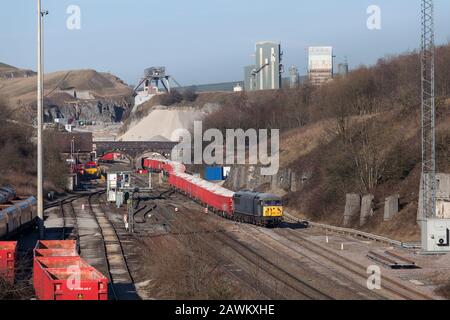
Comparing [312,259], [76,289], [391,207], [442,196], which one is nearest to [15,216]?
[312,259]

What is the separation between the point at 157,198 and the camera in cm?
7369

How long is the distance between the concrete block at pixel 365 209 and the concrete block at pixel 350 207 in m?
1.50

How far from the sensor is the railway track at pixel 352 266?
26.2 metres

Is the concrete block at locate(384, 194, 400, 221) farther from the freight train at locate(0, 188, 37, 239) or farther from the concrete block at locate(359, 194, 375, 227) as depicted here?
the freight train at locate(0, 188, 37, 239)

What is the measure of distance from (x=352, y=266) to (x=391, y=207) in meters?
13.3

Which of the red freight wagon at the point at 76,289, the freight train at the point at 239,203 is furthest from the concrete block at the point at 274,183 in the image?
the red freight wagon at the point at 76,289

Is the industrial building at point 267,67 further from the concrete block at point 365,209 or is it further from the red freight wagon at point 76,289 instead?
the red freight wagon at point 76,289

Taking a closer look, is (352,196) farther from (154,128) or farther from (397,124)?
(154,128)

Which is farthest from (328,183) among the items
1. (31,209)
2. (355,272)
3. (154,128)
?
(154,128)

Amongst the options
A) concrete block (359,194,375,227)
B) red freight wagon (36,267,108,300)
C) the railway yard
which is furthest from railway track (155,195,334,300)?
concrete block (359,194,375,227)

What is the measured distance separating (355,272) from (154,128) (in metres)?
144

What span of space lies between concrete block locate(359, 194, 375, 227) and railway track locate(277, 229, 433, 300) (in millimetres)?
4009

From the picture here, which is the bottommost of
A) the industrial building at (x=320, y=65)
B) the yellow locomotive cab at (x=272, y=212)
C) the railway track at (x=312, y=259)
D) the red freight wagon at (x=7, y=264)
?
the railway track at (x=312, y=259)

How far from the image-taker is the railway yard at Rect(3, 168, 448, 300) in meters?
26.0
